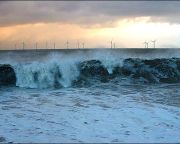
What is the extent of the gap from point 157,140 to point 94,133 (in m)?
1.49

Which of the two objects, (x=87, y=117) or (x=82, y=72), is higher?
(x=82, y=72)

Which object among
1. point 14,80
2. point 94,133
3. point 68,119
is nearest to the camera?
point 94,133

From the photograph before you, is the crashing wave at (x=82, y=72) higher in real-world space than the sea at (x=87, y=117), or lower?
higher

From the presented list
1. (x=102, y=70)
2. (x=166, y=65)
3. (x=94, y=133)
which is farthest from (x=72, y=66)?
(x=94, y=133)

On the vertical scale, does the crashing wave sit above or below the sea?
above

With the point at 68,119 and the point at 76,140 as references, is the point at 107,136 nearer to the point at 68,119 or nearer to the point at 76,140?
the point at 76,140

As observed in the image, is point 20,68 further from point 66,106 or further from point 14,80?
point 66,106

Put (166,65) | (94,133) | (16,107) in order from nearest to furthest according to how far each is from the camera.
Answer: (94,133) < (16,107) < (166,65)

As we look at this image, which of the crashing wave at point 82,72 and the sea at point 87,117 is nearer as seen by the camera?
the sea at point 87,117

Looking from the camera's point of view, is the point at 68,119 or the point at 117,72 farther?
the point at 117,72

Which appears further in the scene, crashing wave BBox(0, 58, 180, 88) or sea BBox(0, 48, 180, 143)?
crashing wave BBox(0, 58, 180, 88)

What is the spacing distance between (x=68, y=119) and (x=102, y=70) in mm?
15365

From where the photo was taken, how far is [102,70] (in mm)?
26359

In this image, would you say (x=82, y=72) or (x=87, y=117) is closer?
(x=87, y=117)
